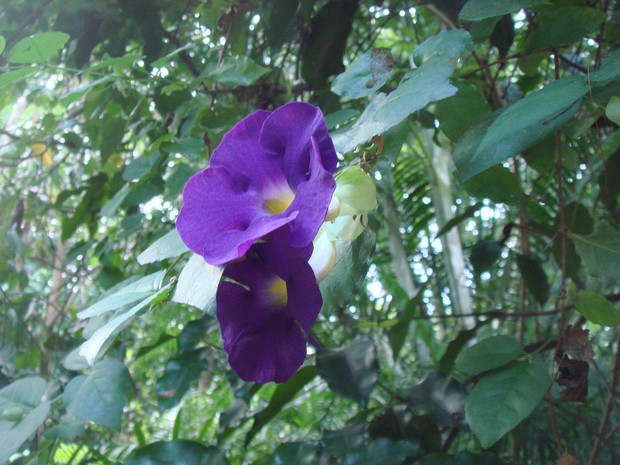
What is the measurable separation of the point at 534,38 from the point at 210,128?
0.46m

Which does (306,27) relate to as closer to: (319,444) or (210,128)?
(210,128)

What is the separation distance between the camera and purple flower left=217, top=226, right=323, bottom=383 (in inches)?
13.9

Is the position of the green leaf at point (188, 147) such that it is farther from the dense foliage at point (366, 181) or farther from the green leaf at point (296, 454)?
the green leaf at point (296, 454)

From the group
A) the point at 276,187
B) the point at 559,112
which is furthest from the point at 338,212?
the point at 559,112

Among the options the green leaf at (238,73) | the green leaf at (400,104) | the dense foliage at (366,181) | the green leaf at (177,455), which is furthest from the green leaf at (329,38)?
the green leaf at (177,455)

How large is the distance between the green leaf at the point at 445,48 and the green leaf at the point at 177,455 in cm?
68

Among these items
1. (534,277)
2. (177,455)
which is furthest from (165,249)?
(534,277)

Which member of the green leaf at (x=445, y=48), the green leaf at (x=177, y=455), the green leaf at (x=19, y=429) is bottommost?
the green leaf at (x=177, y=455)

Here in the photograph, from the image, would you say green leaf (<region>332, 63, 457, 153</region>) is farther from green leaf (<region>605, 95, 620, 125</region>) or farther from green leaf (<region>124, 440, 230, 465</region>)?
green leaf (<region>124, 440, 230, 465</region>)

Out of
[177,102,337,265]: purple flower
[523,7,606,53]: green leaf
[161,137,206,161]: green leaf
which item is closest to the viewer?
[177,102,337,265]: purple flower

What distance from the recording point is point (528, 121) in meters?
0.40

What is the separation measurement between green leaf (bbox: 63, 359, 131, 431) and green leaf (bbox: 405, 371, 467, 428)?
506 millimetres

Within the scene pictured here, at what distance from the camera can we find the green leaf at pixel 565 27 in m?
0.56

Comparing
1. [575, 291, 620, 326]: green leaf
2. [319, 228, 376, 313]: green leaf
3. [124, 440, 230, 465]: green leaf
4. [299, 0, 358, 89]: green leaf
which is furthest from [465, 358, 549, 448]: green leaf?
[299, 0, 358, 89]: green leaf
